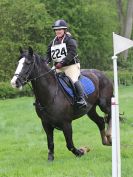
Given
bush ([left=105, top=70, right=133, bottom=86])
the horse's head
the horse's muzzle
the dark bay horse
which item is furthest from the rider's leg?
bush ([left=105, top=70, right=133, bottom=86])

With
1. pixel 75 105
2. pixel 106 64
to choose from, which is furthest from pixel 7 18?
pixel 75 105

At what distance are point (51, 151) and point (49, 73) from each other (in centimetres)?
166

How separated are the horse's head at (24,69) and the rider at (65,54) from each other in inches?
28.1

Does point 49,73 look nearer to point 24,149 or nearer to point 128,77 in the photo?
point 24,149

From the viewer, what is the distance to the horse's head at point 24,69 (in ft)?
30.2

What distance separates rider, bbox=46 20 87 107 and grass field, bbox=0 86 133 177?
4.48ft

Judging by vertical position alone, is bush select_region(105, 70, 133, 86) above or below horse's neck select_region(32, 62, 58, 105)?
below

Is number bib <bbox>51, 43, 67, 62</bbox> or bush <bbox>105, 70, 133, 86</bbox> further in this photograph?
bush <bbox>105, 70, 133, 86</bbox>

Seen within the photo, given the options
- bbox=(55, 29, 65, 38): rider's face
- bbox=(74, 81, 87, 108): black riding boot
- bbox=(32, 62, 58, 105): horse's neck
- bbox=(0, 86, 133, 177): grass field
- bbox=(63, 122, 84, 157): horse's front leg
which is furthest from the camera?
bbox=(74, 81, 87, 108): black riding boot

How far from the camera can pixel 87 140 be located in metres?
13.1

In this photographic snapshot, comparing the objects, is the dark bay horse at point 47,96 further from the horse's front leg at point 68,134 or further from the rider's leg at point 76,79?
the rider's leg at point 76,79

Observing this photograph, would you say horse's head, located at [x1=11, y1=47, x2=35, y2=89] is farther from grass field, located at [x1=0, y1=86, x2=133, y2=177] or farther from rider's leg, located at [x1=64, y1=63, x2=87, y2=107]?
grass field, located at [x1=0, y1=86, x2=133, y2=177]

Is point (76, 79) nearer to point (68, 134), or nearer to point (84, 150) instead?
point (68, 134)

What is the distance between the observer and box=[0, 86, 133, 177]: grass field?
29.1ft
